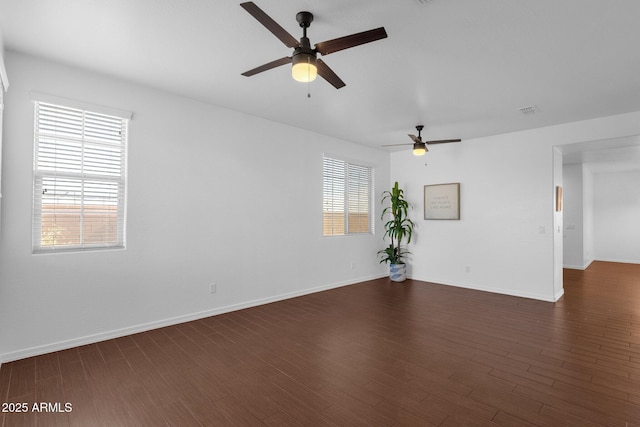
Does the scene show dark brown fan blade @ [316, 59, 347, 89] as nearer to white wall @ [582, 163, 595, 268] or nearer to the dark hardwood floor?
the dark hardwood floor

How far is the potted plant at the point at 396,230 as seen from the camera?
21.6 feet

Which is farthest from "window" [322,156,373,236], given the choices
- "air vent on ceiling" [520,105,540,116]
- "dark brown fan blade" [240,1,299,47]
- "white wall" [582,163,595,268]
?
"white wall" [582,163,595,268]

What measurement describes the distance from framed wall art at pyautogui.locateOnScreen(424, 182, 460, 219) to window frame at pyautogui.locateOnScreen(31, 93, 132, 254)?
5.44m

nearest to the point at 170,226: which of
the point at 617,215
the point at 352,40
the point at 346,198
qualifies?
the point at 352,40

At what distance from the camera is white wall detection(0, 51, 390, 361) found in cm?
300

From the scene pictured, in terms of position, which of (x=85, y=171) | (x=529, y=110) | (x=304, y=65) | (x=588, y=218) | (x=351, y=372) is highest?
(x=529, y=110)

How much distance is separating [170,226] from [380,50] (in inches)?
124

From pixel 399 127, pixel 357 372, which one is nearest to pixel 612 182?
pixel 399 127

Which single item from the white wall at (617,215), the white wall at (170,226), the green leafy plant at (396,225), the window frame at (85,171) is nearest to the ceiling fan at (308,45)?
the white wall at (170,226)

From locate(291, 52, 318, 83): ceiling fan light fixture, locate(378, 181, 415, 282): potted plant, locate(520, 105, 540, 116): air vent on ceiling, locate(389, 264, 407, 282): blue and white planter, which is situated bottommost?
locate(389, 264, 407, 282): blue and white planter

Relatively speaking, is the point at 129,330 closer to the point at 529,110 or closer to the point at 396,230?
the point at 396,230

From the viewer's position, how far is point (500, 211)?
5660 mm

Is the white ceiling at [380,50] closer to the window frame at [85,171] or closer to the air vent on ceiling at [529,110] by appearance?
the air vent on ceiling at [529,110]

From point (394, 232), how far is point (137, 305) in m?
4.90
